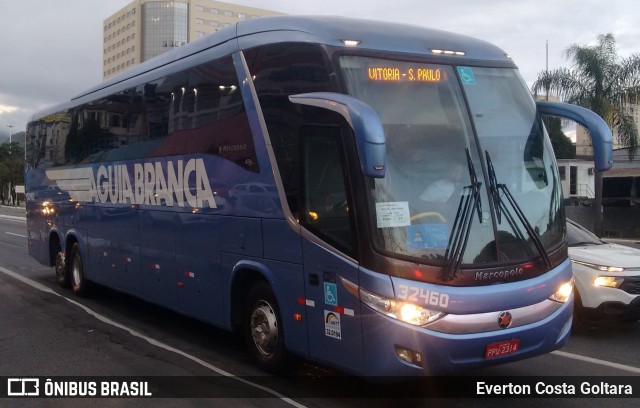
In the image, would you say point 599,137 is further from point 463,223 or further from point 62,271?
point 62,271

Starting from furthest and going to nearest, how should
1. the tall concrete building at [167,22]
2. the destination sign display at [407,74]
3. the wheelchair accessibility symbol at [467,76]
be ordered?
the tall concrete building at [167,22]
the wheelchair accessibility symbol at [467,76]
the destination sign display at [407,74]

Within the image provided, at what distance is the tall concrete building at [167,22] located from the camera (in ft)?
433

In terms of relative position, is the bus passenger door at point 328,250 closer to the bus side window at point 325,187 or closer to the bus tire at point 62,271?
the bus side window at point 325,187

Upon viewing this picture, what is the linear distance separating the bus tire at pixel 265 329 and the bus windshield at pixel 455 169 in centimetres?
188

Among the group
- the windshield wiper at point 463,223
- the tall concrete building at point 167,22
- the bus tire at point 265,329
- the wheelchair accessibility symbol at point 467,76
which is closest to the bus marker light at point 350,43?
the wheelchair accessibility symbol at point 467,76

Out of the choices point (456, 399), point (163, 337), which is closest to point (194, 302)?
point (163, 337)

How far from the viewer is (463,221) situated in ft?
17.8

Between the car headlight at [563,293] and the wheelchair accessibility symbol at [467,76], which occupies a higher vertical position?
the wheelchair accessibility symbol at [467,76]

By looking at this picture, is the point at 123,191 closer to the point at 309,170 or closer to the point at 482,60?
the point at 309,170

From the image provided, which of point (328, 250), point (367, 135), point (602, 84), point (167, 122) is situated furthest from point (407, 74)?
point (602, 84)

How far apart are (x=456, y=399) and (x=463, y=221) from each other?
1.81 meters

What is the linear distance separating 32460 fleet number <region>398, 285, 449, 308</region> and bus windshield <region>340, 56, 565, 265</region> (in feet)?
0.85

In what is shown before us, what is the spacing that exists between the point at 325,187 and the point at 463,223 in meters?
1.27

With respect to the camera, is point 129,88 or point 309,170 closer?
point 309,170
